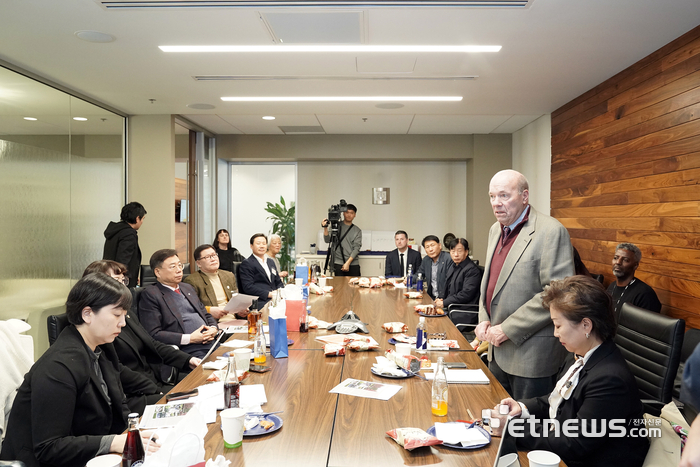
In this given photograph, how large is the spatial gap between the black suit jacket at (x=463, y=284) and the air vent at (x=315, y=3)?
8.35ft

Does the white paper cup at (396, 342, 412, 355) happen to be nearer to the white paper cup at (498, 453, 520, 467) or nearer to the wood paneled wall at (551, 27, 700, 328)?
the white paper cup at (498, 453, 520, 467)

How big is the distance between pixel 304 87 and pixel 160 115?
2534 mm

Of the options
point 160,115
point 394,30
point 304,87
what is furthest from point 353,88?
point 160,115

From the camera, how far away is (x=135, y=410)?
251 centimetres

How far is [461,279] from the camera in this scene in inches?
203

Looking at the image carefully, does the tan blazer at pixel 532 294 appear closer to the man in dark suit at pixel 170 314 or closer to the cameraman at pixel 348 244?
the man in dark suit at pixel 170 314

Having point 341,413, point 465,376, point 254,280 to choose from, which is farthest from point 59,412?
point 254,280

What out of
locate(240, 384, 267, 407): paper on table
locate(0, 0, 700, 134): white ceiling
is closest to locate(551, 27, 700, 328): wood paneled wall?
locate(0, 0, 700, 134): white ceiling

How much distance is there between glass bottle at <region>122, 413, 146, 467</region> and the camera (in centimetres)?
155

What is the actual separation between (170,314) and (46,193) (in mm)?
2619

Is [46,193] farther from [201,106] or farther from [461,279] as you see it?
[461,279]

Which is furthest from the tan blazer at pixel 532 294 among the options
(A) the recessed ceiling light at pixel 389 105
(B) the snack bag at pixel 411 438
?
(A) the recessed ceiling light at pixel 389 105

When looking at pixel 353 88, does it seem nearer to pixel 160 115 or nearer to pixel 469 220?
pixel 160 115

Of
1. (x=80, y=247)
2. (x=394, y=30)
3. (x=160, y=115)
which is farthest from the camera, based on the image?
(x=160, y=115)
